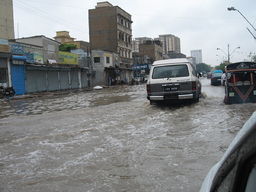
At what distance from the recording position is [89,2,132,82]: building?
63.8 m

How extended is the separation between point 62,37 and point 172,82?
2598 inches

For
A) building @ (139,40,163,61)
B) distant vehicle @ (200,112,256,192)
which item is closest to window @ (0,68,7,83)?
distant vehicle @ (200,112,256,192)

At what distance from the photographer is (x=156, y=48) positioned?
97.9m

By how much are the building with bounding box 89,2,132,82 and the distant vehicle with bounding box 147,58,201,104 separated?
4861 cm

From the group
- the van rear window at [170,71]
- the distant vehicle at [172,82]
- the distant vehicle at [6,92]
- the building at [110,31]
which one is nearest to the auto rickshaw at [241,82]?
the distant vehicle at [172,82]

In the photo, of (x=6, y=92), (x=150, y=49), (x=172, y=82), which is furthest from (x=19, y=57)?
(x=150, y=49)

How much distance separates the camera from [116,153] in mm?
5586

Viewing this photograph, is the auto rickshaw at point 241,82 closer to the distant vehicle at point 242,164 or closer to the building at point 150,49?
the distant vehicle at point 242,164

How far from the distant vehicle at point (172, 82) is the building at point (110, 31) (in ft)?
159

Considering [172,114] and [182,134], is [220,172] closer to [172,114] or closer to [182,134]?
[182,134]

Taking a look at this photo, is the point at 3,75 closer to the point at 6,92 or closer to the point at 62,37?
the point at 6,92

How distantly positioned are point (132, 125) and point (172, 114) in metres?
2.13

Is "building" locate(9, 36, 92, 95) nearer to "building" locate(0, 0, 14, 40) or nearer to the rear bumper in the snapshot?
"building" locate(0, 0, 14, 40)

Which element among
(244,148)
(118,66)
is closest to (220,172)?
(244,148)
